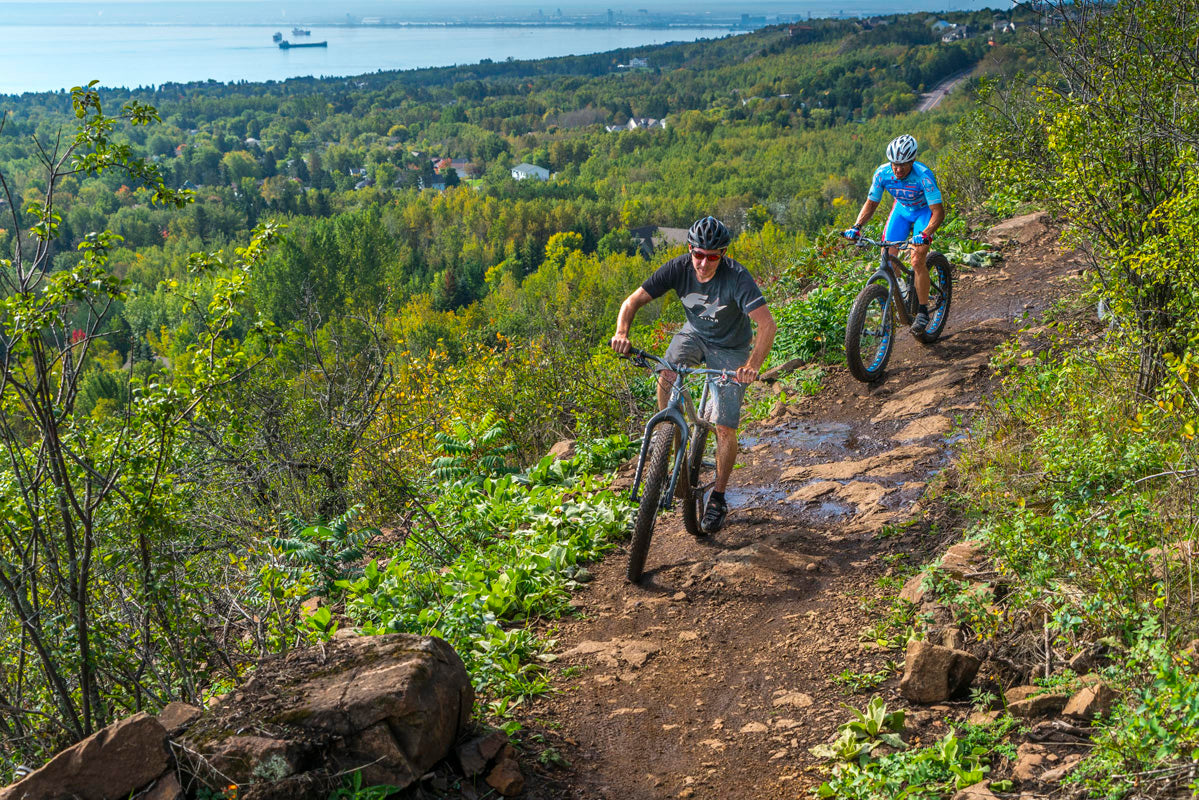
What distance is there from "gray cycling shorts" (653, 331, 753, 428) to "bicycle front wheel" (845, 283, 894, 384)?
214cm

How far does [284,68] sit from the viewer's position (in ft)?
649

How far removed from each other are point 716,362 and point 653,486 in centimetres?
97

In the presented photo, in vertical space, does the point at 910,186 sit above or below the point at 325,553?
above

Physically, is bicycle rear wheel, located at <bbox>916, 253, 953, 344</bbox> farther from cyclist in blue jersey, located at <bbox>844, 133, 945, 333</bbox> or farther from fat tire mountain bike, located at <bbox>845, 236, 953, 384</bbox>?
cyclist in blue jersey, located at <bbox>844, 133, 945, 333</bbox>

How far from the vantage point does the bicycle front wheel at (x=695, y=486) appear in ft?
17.5

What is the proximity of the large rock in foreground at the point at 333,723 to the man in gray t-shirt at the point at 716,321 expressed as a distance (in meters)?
2.18

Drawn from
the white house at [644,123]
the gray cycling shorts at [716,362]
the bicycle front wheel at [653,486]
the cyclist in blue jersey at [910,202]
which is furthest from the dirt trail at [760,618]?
the white house at [644,123]

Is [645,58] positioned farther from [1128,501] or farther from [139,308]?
[1128,501]

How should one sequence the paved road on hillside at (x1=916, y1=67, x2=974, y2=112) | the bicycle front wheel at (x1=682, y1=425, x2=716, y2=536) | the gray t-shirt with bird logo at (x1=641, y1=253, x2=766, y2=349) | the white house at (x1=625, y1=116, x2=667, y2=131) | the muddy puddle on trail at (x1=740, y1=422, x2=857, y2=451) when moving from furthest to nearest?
the white house at (x1=625, y1=116, x2=667, y2=131) → the paved road on hillside at (x1=916, y1=67, x2=974, y2=112) → the muddy puddle on trail at (x1=740, y1=422, x2=857, y2=451) → the bicycle front wheel at (x1=682, y1=425, x2=716, y2=536) → the gray t-shirt with bird logo at (x1=641, y1=253, x2=766, y2=349)

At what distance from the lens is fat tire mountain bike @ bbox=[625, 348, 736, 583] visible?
493 cm

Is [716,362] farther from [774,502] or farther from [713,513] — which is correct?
[774,502]

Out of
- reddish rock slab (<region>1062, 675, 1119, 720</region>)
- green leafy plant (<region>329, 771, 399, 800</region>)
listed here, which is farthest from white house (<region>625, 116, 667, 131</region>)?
green leafy plant (<region>329, 771, 399, 800</region>)

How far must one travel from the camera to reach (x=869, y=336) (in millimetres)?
7789

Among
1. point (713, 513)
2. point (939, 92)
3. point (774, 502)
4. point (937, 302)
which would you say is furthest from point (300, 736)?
point (939, 92)
